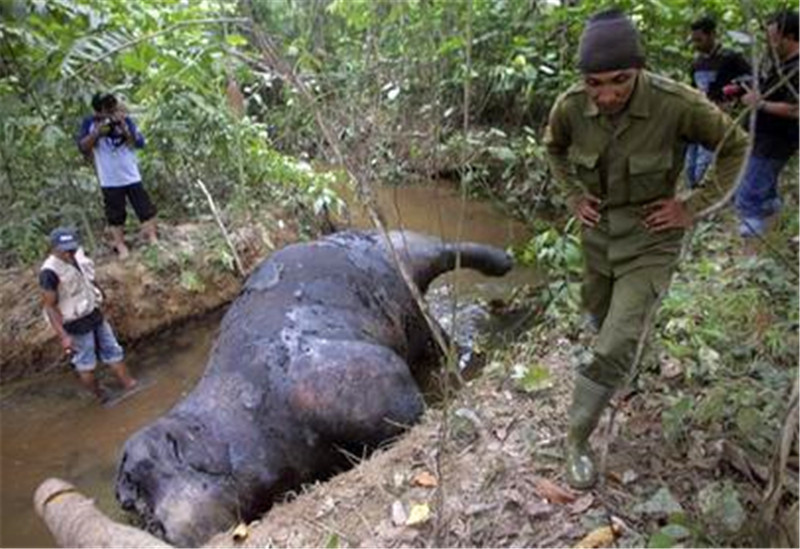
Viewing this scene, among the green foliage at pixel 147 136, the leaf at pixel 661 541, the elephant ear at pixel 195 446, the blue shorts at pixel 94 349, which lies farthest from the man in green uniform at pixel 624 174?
the blue shorts at pixel 94 349

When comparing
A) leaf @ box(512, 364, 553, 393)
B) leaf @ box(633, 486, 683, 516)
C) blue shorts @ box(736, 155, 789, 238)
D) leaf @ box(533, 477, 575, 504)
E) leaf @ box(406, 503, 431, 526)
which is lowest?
leaf @ box(512, 364, 553, 393)

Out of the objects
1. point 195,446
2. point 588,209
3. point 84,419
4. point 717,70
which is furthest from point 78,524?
point 717,70

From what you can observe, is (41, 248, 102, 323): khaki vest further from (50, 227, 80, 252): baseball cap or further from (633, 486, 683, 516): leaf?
(633, 486, 683, 516): leaf

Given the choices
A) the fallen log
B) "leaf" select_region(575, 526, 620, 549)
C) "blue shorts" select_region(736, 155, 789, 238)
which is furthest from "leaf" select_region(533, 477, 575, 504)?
"blue shorts" select_region(736, 155, 789, 238)

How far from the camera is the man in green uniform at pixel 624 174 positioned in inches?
111

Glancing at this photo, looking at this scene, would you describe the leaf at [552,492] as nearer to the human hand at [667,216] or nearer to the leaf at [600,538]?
the leaf at [600,538]

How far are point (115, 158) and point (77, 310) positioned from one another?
1.67 m

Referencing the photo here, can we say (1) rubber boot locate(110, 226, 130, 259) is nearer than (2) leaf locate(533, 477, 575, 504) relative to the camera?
No

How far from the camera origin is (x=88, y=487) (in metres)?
4.84

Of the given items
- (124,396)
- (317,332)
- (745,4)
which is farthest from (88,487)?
(745,4)

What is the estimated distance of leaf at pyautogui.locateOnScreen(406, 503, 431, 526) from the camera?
3.41m

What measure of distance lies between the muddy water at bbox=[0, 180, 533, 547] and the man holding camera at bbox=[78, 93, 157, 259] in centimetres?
111

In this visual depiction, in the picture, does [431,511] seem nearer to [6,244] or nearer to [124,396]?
[124,396]

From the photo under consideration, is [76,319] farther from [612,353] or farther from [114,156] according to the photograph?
[612,353]
